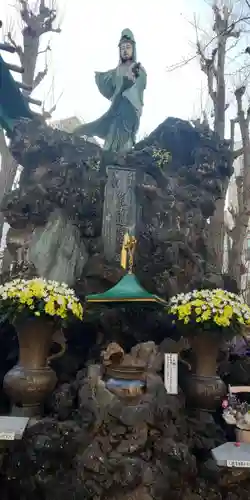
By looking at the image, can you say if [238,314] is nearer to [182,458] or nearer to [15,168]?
[182,458]

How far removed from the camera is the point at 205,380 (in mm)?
4988

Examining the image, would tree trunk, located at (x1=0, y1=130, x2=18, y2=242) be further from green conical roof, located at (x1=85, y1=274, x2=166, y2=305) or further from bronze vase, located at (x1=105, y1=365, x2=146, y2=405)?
bronze vase, located at (x1=105, y1=365, x2=146, y2=405)

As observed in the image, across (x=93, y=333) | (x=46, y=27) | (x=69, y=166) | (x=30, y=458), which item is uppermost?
(x=46, y=27)

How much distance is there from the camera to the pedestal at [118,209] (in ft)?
25.9

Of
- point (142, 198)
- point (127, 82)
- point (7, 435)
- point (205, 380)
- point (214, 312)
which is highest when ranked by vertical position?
point (127, 82)

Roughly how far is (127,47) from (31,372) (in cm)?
720

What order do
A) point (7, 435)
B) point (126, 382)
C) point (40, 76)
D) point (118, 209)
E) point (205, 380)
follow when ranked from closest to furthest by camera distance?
point (7, 435) → point (126, 382) → point (205, 380) → point (118, 209) → point (40, 76)

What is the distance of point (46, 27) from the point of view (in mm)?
12836

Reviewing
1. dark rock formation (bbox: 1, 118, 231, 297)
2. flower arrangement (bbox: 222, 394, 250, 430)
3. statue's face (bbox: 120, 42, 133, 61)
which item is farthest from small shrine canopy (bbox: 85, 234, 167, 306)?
statue's face (bbox: 120, 42, 133, 61)

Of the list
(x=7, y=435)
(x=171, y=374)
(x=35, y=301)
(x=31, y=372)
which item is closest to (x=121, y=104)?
(x=35, y=301)

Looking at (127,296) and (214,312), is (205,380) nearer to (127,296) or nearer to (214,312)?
(214,312)

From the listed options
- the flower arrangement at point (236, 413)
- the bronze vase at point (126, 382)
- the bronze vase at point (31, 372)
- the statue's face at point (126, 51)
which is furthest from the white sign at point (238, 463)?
the statue's face at point (126, 51)

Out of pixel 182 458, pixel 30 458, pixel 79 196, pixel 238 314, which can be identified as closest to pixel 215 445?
pixel 182 458

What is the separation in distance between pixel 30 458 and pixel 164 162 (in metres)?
6.49
